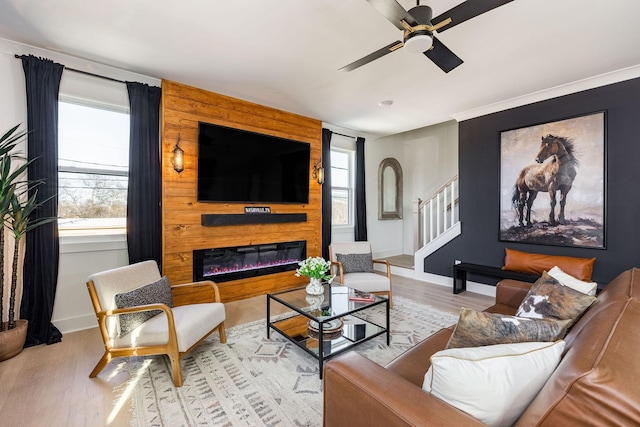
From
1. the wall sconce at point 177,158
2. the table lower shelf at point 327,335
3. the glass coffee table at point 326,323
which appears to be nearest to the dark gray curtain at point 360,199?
the glass coffee table at point 326,323

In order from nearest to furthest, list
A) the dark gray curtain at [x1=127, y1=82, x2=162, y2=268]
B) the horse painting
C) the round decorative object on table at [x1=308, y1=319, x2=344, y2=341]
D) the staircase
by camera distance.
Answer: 1. the round decorative object on table at [x1=308, y1=319, x2=344, y2=341]
2. the dark gray curtain at [x1=127, y1=82, x2=162, y2=268]
3. the horse painting
4. the staircase

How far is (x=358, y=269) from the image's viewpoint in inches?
153

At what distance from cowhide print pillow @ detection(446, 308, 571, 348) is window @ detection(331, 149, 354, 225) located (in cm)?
428

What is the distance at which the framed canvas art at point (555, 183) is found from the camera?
343 centimetres

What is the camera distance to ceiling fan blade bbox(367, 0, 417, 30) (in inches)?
62.5

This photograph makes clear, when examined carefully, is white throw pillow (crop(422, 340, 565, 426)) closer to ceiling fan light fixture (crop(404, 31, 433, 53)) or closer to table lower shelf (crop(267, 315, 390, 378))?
table lower shelf (crop(267, 315, 390, 378))

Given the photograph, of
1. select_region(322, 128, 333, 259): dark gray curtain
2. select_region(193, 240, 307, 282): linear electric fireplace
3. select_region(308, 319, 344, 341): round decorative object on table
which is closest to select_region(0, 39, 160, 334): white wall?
select_region(193, 240, 307, 282): linear electric fireplace

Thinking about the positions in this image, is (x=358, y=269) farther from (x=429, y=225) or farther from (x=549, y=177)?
(x=549, y=177)

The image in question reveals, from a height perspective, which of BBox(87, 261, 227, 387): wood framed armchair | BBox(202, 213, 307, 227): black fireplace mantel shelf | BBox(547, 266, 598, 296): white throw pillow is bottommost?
BBox(87, 261, 227, 387): wood framed armchair

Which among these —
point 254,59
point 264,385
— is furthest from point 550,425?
point 254,59

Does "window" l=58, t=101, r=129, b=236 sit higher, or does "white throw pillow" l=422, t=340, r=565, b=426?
"window" l=58, t=101, r=129, b=236

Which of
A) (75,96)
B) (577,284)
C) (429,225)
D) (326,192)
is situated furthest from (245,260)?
(577,284)

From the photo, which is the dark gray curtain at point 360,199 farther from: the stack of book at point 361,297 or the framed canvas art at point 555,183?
the stack of book at point 361,297

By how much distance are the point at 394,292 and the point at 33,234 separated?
170 inches
